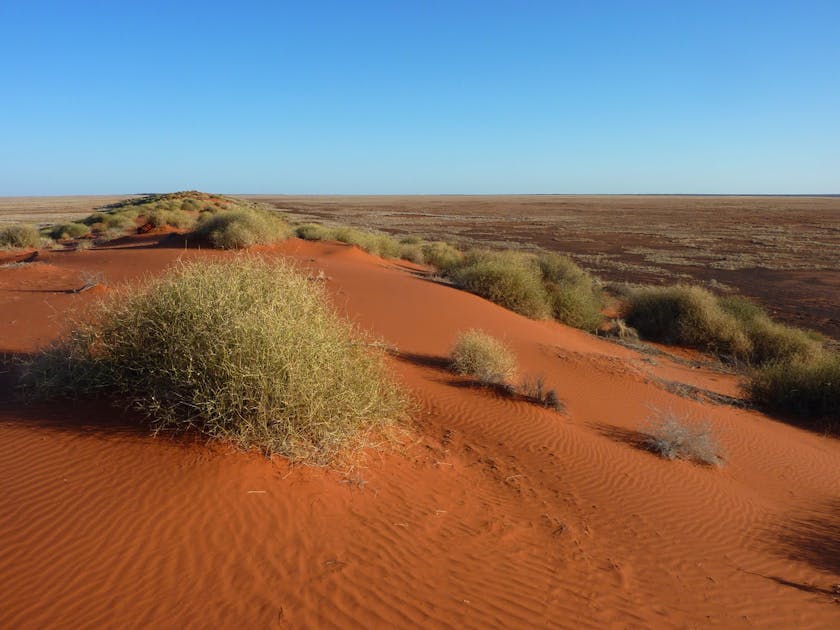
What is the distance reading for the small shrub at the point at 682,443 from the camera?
673cm

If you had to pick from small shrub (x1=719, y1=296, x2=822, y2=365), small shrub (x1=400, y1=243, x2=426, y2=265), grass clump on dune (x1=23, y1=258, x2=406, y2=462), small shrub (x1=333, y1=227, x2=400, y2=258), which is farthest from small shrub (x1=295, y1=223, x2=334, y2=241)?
grass clump on dune (x1=23, y1=258, x2=406, y2=462)

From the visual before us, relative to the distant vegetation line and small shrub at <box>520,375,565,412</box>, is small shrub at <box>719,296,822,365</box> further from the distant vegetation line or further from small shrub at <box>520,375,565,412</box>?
small shrub at <box>520,375,565,412</box>

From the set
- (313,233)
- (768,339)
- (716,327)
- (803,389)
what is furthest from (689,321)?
(313,233)

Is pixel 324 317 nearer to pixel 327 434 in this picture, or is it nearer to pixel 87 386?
pixel 327 434

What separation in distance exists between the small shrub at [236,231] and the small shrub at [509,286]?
641 centimetres

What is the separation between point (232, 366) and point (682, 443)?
5.59m

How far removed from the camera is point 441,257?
22.3 m

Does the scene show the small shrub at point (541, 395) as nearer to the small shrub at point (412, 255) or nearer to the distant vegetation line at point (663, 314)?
the distant vegetation line at point (663, 314)

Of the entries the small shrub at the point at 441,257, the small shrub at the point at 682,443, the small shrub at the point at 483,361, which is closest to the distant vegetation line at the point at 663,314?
the small shrub at the point at 441,257

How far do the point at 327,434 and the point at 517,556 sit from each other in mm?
1784

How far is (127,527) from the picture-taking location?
3562 millimetres

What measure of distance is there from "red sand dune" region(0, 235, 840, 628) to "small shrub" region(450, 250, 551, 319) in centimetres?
750

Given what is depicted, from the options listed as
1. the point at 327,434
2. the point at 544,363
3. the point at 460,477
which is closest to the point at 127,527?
the point at 327,434

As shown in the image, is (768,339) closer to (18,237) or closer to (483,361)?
(483,361)
